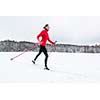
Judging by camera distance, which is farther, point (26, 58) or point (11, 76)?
point (26, 58)

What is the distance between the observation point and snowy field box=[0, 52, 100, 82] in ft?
29.5

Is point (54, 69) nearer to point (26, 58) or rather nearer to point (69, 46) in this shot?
point (26, 58)

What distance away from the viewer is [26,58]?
11211 mm

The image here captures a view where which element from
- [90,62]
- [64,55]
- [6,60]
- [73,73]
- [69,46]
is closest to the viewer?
[73,73]

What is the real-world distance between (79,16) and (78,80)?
3847mm

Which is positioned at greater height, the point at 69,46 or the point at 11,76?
the point at 69,46

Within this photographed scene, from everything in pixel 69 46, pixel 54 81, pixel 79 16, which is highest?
pixel 79 16

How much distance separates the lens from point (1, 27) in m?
12.0

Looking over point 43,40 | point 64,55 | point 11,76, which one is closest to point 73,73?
point 43,40

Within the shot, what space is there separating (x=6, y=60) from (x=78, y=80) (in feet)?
Result: 10.2

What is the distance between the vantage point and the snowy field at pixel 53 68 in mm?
8984

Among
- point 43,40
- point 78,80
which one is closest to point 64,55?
point 43,40

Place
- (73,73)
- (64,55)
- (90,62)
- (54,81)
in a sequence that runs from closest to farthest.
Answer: (54,81) < (73,73) < (90,62) < (64,55)

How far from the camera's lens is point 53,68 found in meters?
10.3
